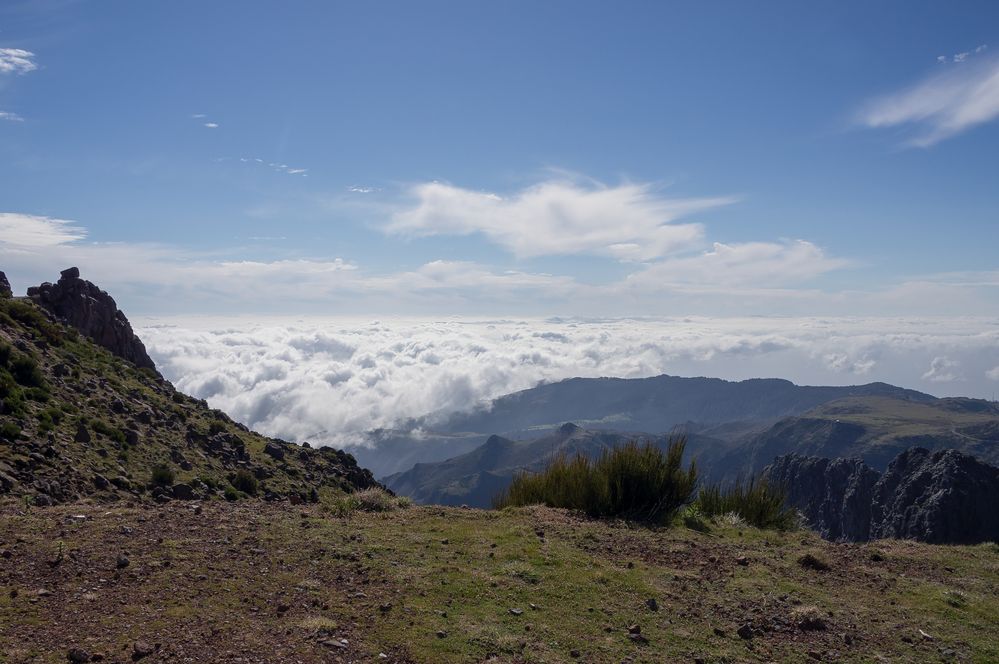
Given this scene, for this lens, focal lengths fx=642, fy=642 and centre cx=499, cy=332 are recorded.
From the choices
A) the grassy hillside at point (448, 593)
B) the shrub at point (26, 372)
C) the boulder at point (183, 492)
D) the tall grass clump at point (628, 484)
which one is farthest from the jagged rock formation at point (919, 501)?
Result: the shrub at point (26, 372)

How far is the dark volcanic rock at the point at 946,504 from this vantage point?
5691 centimetres

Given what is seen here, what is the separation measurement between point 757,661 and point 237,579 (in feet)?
20.9

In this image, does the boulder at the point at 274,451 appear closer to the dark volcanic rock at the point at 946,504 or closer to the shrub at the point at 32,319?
the shrub at the point at 32,319

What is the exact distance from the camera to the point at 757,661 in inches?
282

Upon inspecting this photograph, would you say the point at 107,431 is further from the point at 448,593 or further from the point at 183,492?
the point at 448,593

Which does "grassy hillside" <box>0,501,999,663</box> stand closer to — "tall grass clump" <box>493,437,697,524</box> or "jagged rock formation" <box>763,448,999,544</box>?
"tall grass clump" <box>493,437,697,524</box>

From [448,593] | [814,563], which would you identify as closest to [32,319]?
[448,593]

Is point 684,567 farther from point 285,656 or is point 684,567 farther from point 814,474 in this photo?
point 814,474

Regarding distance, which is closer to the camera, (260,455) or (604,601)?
(604,601)

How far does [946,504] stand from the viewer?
59594 millimetres

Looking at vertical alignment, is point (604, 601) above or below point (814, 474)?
above

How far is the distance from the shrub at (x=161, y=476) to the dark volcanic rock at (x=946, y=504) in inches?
2141

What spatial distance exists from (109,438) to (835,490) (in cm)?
11089

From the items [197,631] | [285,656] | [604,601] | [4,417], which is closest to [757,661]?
[604,601]
